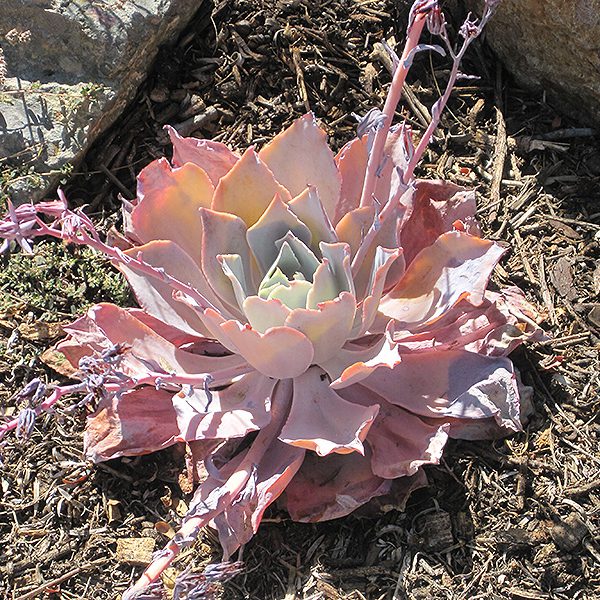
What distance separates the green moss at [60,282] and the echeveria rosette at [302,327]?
0.23 meters

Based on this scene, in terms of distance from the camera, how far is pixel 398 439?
1.89 meters

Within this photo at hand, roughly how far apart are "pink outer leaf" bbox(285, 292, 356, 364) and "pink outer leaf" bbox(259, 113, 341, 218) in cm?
33

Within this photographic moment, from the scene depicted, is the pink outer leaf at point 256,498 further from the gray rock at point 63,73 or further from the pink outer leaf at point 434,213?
the gray rock at point 63,73

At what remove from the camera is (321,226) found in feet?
6.43

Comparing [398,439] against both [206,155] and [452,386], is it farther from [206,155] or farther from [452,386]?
[206,155]

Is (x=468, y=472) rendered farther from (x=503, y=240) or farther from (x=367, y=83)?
(x=367, y=83)

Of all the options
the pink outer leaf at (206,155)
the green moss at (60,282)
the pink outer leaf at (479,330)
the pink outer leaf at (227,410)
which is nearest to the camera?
the pink outer leaf at (227,410)

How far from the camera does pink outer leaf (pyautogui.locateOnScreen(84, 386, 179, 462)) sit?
196 centimetres

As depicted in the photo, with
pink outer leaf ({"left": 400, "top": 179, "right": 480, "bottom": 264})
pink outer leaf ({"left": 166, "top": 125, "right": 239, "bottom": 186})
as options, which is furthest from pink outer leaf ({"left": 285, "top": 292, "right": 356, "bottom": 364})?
pink outer leaf ({"left": 166, "top": 125, "right": 239, "bottom": 186})

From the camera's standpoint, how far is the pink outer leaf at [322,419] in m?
1.71

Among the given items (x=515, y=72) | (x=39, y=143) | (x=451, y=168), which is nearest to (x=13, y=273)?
(x=39, y=143)

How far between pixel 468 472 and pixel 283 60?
4.34 feet

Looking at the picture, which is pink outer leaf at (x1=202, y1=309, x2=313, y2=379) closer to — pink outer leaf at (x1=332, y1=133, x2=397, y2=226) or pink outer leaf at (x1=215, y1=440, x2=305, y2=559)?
pink outer leaf at (x1=215, y1=440, x2=305, y2=559)

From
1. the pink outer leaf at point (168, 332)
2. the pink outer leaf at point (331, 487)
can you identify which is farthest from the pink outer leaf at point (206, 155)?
the pink outer leaf at point (331, 487)
